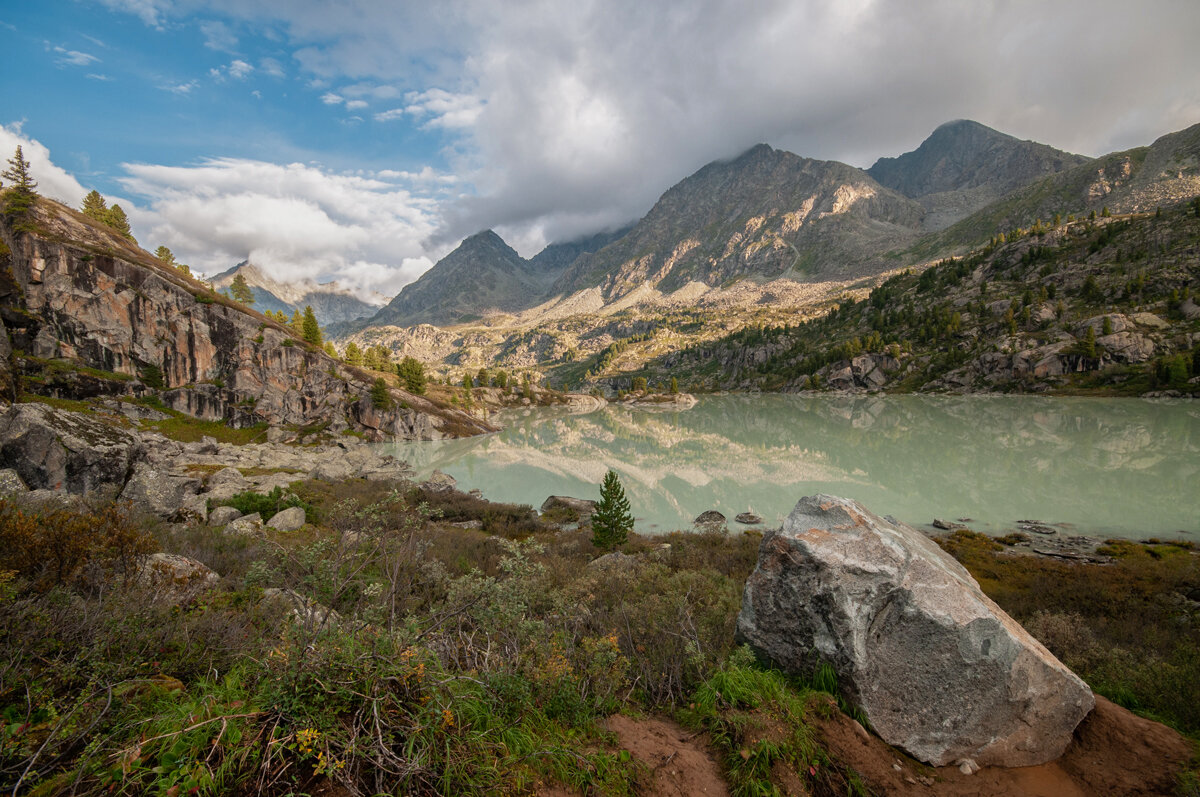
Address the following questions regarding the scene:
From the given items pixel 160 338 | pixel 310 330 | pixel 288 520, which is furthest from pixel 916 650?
pixel 310 330

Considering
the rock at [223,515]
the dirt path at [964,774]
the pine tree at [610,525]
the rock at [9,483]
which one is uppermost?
the rock at [9,483]

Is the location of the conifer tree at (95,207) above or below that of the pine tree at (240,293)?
above

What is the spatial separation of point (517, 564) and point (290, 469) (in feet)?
126

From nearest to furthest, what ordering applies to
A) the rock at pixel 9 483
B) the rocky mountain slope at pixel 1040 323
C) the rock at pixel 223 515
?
the rock at pixel 9 483 < the rock at pixel 223 515 < the rocky mountain slope at pixel 1040 323

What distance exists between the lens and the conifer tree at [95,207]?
74.4 m

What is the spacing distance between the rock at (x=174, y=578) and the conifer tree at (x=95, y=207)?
10321 centimetres

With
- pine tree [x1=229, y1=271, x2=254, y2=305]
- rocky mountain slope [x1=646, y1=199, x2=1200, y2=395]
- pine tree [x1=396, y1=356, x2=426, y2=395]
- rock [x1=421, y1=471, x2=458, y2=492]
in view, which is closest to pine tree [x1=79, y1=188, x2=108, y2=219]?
pine tree [x1=229, y1=271, x2=254, y2=305]

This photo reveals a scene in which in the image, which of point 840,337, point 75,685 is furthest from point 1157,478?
point 840,337

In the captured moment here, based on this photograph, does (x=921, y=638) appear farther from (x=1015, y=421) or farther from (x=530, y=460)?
(x=1015, y=421)

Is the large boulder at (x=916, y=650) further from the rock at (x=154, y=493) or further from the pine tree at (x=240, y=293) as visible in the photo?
the pine tree at (x=240, y=293)

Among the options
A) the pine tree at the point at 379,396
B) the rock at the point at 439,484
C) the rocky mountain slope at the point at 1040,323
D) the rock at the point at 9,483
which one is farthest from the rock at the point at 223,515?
the rocky mountain slope at the point at 1040,323

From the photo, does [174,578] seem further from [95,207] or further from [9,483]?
[95,207]

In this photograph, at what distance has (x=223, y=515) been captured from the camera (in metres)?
17.4

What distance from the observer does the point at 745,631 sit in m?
6.82
